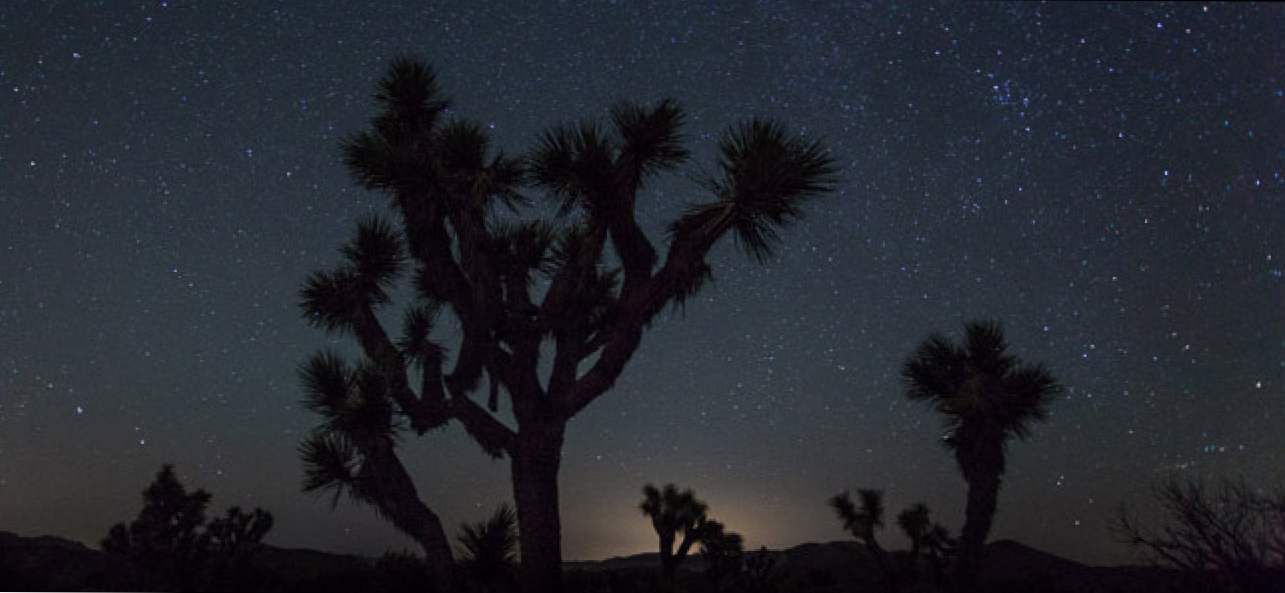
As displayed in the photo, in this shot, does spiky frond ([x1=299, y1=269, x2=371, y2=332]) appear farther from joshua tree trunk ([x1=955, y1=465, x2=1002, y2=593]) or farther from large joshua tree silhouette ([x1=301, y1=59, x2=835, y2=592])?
joshua tree trunk ([x1=955, y1=465, x2=1002, y2=593])

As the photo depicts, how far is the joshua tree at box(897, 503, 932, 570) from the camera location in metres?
16.1

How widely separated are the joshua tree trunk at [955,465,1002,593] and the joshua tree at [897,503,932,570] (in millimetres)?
2801

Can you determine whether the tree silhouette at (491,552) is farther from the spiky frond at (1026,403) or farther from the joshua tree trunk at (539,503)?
the spiky frond at (1026,403)

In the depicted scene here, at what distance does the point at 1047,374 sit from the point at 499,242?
10.1 m

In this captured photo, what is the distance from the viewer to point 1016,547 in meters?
33.7

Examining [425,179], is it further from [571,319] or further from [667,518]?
[667,518]

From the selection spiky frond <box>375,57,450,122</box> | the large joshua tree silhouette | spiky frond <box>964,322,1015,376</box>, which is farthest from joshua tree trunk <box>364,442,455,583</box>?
spiky frond <box>964,322,1015,376</box>

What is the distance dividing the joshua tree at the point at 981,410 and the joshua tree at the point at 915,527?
9.33 ft

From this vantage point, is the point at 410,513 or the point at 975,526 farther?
the point at 975,526

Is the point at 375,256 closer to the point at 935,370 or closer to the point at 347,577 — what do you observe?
the point at 347,577

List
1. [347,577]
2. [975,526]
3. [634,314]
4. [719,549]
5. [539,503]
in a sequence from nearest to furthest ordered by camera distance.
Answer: [539,503], [634,314], [347,577], [975,526], [719,549]

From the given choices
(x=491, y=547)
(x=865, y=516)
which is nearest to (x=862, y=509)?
(x=865, y=516)

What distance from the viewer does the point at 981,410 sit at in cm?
1359

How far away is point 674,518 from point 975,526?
5991mm
